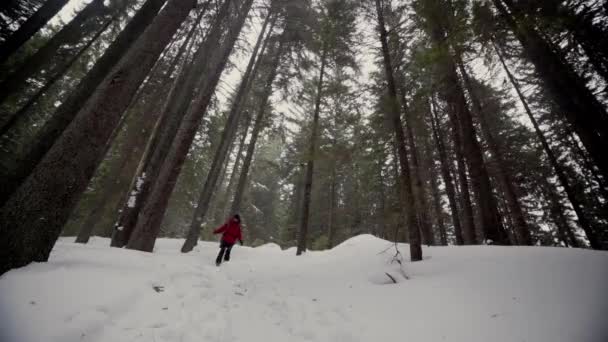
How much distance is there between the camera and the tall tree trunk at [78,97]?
16.2 feet

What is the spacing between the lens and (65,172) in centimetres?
325

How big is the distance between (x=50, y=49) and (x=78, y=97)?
574 centimetres

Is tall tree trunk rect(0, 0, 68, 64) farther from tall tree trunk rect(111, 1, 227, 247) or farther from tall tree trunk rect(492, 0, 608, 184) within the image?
tall tree trunk rect(492, 0, 608, 184)

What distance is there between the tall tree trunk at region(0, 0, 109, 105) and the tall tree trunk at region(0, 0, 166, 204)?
3.72 metres

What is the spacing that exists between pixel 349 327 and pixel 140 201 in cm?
696

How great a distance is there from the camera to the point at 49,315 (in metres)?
2.21

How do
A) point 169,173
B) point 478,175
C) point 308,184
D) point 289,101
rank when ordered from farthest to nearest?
point 289,101 → point 308,184 → point 478,175 → point 169,173

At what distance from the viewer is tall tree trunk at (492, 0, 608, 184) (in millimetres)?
4594

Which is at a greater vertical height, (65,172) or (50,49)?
(50,49)

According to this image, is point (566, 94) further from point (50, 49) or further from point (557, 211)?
point (557, 211)

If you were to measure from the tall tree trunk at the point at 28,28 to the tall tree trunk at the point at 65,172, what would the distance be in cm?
632

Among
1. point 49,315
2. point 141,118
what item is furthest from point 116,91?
point 141,118

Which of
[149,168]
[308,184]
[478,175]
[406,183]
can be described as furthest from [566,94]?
[149,168]

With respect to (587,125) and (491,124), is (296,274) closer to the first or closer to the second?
(587,125)
